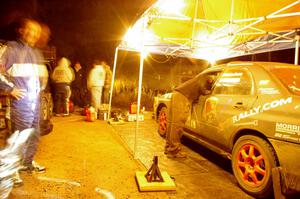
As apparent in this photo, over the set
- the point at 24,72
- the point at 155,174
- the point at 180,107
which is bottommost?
the point at 155,174

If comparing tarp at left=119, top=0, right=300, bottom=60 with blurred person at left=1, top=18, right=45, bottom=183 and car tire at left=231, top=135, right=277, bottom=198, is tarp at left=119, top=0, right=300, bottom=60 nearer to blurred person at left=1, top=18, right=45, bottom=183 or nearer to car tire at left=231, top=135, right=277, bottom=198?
blurred person at left=1, top=18, right=45, bottom=183

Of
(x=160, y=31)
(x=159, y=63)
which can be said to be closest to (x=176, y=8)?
(x=160, y=31)

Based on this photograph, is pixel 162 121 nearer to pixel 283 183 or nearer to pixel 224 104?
pixel 224 104

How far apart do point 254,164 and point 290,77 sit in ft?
4.79

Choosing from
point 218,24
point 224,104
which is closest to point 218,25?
point 218,24

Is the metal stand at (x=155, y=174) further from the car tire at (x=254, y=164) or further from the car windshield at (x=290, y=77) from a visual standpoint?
the car windshield at (x=290, y=77)

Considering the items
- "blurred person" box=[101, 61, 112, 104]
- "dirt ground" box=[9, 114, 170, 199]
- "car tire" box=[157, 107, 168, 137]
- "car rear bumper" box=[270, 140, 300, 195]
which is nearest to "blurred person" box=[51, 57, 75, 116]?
"blurred person" box=[101, 61, 112, 104]

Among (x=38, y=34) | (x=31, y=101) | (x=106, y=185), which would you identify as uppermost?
(x=38, y=34)

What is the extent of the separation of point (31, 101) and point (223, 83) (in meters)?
3.38

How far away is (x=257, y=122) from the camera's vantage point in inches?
148

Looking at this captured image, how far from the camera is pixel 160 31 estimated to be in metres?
7.91

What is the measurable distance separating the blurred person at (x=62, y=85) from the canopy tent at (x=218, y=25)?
240 centimetres

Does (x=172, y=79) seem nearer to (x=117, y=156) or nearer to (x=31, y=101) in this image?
(x=117, y=156)

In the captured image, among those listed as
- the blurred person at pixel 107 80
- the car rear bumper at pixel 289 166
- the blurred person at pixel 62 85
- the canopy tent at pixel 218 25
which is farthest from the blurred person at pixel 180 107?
the blurred person at pixel 107 80
